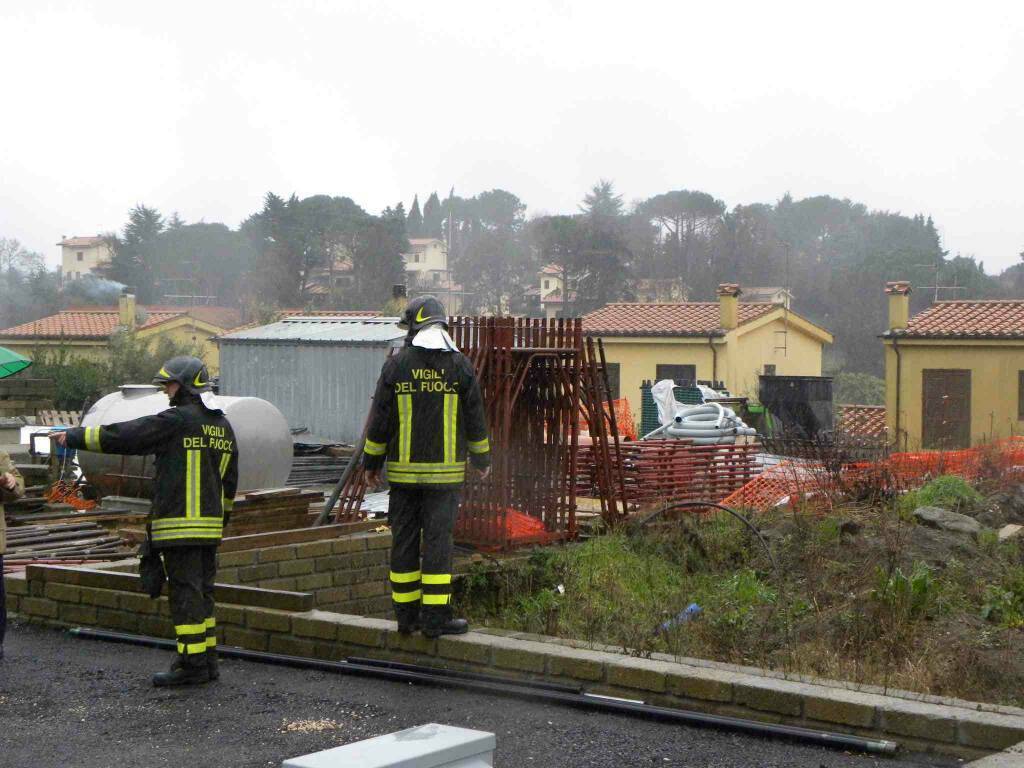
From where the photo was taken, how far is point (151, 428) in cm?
685

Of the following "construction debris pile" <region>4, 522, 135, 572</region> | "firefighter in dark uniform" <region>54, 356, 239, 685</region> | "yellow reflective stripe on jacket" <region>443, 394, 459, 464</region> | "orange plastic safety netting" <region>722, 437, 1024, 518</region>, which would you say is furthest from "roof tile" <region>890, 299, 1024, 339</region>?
"firefighter in dark uniform" <region>54, 356, 239, 685</region>

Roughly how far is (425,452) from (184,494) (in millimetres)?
1314

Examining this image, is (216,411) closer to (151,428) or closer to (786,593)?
(151,428)

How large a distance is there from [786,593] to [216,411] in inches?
236

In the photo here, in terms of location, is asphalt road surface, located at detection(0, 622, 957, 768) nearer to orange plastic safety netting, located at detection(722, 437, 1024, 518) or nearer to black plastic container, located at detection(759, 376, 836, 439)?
orange plastic safety netting, located at detection(722, 437, 1024, 518)

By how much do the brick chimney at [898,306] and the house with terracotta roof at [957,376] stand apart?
4.22 feet

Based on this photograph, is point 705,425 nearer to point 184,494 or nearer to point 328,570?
point 328,570

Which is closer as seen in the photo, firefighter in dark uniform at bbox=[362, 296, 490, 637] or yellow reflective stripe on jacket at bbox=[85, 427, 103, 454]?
yellow reflective stripe on jacket at bbox=[85, 427, 103, 454]

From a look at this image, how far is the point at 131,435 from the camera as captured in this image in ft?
22.4

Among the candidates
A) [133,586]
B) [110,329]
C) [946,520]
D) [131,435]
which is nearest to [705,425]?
[946,520]

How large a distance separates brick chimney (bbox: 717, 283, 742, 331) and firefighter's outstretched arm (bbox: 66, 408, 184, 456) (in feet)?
129

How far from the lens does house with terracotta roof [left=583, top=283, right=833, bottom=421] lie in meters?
46.2

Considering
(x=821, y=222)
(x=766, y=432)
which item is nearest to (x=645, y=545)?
(x=766, y=432)

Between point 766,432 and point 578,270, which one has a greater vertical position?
point 578,270
